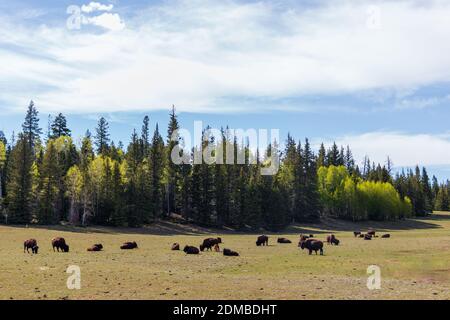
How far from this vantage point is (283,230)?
316 ft

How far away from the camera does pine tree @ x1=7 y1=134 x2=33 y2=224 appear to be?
78500 mm

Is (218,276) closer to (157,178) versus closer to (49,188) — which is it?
(49,188)

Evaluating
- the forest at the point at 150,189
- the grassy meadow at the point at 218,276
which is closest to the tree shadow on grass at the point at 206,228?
the forest at the point at 150,189

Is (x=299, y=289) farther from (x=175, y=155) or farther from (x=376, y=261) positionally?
(x=175, y=155)

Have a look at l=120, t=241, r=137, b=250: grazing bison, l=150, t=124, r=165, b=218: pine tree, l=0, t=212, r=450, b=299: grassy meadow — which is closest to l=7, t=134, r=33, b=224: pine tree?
l=150, t=124, r=165, b=218: pine tree

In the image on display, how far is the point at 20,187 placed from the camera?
7981 cm

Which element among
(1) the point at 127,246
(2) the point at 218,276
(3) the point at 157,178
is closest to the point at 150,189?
(3) the point at 157,178

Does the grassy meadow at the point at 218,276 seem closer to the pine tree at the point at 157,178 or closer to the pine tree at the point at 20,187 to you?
the pine tree at the point at 20,187

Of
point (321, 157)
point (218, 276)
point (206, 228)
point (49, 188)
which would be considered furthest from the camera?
point (321, 157)

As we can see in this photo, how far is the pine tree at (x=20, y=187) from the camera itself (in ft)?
258
